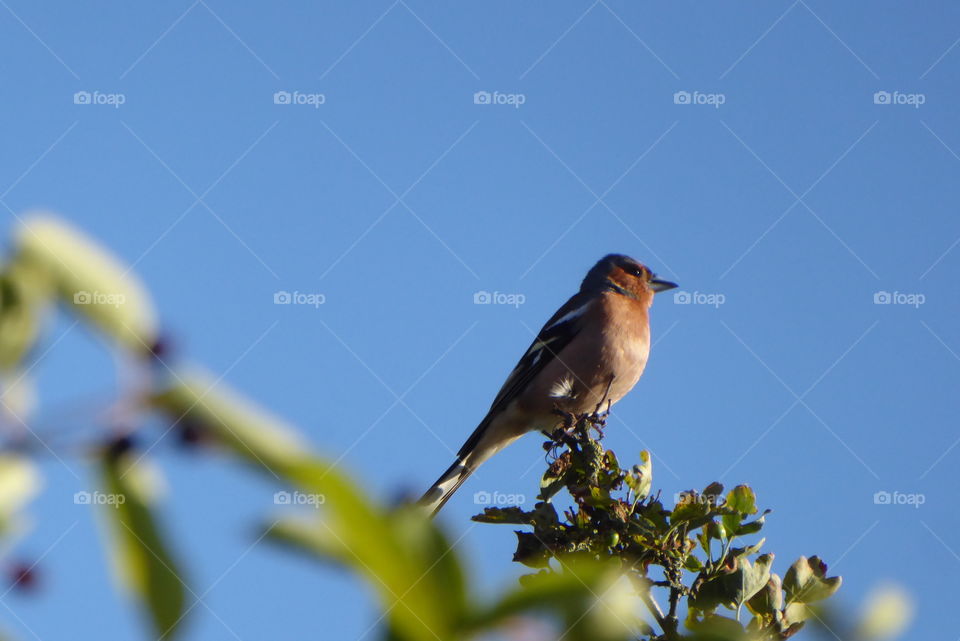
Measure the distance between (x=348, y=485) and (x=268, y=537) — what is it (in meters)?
0.15

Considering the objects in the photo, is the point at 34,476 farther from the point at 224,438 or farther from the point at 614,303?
the point at 614,303

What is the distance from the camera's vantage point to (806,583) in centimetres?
327

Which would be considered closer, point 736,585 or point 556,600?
point 556,600

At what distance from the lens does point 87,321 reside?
0.81 m

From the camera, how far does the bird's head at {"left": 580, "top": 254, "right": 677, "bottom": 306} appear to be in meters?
8.48

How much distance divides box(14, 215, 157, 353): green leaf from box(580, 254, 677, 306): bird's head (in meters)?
7.63

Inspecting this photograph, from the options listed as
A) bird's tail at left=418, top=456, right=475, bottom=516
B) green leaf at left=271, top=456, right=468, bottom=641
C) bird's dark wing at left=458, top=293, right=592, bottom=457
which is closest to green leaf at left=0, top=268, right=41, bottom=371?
green leaf at left=271, top=456, right=468, bottom=641

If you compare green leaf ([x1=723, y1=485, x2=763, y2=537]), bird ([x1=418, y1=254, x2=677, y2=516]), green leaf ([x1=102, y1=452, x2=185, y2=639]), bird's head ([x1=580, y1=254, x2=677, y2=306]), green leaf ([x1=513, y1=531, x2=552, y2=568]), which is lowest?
green leaf ([x1=102, y1=452, x2=185, y2=639])

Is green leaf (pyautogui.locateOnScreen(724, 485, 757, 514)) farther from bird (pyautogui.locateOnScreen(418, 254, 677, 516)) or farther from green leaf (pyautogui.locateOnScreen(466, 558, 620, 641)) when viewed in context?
bird (pyautogui.locateOnScreen(418, 254, 677, 516))

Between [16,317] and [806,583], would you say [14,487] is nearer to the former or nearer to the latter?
[16,317]

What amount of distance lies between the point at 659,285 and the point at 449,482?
265cm

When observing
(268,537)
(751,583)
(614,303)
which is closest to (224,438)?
(268,537)

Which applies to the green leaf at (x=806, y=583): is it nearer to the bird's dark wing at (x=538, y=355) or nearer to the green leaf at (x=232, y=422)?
the green leaf at (x=232, y=422)

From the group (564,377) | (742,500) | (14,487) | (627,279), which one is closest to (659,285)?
(627,279)
